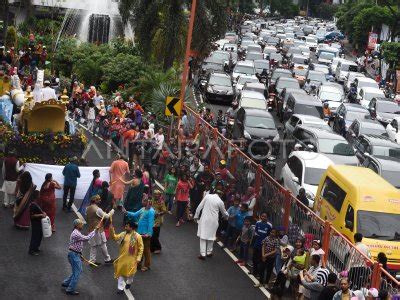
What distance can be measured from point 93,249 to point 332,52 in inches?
2197

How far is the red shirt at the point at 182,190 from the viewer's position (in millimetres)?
19094

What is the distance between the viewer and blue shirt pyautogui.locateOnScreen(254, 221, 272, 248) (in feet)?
53.0

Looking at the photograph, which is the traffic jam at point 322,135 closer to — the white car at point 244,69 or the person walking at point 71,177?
the white car at point 244,69

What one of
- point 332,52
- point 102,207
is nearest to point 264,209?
point 102,207

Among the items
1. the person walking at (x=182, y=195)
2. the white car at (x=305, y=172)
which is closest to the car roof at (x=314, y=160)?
the white car at (x=305, y=172)

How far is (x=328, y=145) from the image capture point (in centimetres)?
2542

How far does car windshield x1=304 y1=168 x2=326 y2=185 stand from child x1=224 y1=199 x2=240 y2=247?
4.07m

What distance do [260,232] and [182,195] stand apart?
3.38 metres

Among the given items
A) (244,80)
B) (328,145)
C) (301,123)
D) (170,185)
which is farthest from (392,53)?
(170,185)

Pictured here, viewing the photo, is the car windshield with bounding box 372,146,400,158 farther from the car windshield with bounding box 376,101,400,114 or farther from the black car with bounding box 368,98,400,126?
the car windshield with bounding box 376,101,400,114

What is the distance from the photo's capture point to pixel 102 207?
56.3 feet

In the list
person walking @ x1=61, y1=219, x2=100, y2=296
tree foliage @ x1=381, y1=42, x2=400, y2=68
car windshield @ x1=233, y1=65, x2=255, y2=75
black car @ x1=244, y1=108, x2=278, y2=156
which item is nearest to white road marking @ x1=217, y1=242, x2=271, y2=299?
person walking @ x1=61, y1=219, x2=100, y2=296

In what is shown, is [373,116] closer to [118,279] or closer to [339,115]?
[339,115]

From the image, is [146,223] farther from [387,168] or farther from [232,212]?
[387,168]
